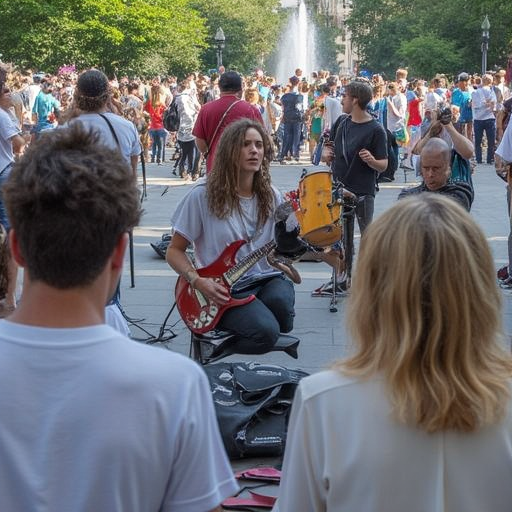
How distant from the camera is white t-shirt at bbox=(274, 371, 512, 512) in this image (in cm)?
198

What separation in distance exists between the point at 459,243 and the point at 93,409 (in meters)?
0.78

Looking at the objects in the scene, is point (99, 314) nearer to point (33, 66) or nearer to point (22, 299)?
point (22, 299)

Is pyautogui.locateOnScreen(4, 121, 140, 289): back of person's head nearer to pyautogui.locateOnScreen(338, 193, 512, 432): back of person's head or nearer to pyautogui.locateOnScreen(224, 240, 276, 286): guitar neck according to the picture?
pyautogui.locateOnScreen(338, 193, 512, 432): back of person's head

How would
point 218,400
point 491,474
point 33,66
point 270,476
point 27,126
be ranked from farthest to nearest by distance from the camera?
point 33,66 < point 27,126 < point 218,400 < point 270,476 < point 491,474

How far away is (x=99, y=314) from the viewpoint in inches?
73.9

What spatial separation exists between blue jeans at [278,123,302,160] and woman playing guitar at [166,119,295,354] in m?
16.5

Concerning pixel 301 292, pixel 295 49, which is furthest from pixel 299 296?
pixel 295 49

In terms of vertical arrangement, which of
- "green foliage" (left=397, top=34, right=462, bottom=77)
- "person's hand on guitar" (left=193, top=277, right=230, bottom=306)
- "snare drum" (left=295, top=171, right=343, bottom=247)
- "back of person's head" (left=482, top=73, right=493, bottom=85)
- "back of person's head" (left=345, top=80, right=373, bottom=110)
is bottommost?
"person's hand on guitar" (left=193, top=277, right=230, bottom=306)

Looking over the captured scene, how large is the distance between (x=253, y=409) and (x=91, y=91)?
10.8 feet

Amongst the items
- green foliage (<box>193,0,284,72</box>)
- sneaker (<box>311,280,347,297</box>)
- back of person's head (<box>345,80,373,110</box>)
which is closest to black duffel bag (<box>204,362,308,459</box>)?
sneaker (<box>311,280,347,297</box>)

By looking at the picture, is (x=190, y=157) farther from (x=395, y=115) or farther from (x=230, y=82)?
(x=230, y=82)

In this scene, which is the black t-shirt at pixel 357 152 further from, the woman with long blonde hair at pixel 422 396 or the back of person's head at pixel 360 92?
the woman with long blonde hair at pixel 422 396

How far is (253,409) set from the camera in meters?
4.83

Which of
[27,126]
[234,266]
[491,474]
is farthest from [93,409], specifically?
[27,126]
